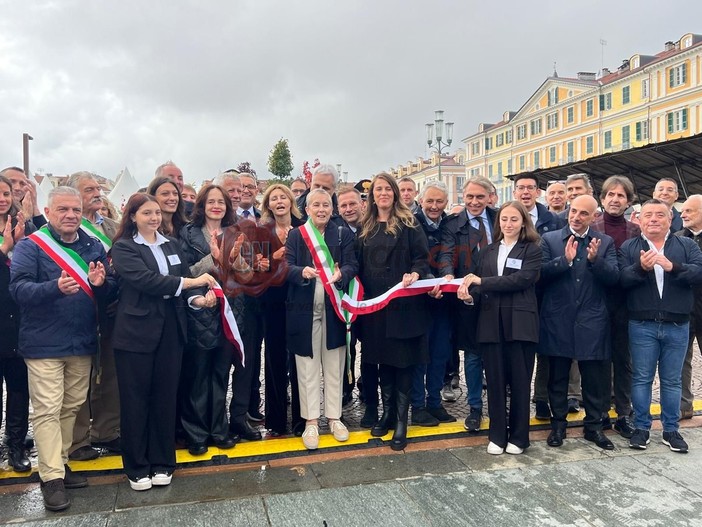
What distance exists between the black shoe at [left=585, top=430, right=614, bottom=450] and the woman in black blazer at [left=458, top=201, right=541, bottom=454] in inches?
25.5

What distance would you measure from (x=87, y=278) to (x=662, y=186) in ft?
17.6

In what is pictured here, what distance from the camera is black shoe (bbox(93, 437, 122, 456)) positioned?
175 inches

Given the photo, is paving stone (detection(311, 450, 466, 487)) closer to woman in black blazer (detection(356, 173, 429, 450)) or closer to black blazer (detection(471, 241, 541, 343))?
woman in black blazer (detection(356, 173, 429, 450))

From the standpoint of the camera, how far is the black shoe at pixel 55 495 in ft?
11.4

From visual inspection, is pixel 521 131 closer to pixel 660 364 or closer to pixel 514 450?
pixel 660 364

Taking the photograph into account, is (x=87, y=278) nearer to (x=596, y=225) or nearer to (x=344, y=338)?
(x=344, y=338)

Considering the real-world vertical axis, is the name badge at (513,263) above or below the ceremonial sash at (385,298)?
above

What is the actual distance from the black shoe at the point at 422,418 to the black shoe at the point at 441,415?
0.07m

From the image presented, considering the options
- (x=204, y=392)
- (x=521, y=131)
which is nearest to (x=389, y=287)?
(x=204, y=392)

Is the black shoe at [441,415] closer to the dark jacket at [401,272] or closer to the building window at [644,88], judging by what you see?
the dark jacket at [401,272]

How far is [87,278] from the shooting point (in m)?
3.82

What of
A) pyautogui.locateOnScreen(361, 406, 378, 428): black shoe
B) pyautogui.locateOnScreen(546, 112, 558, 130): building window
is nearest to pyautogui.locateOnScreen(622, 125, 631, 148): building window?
pyautogui.locateOnScreen(546, 112, 558, 130): building window

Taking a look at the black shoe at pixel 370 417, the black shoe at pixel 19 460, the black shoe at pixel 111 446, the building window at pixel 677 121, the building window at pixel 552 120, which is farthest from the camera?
the building window at pixel 552 120

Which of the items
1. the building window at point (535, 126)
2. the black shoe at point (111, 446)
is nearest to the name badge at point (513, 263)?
the black shoe at point (111, 446)
